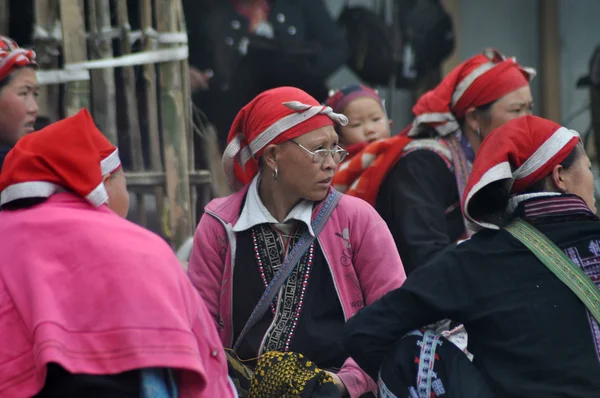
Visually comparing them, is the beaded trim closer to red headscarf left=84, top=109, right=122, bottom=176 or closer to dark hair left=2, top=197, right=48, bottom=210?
red headscarf left=84, top=109, right=122, bottom=176

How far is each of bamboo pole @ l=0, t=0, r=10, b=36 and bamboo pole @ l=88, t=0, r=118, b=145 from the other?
16.4 inches

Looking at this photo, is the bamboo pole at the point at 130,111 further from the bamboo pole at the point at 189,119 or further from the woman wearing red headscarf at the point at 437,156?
the woman wearing red headscarf at the point at 437,156

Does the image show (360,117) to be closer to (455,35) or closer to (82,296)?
(455,35)

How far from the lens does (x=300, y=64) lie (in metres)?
6.23

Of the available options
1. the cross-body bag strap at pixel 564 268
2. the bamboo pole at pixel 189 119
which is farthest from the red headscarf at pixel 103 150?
the bamboo pole at pixel 189 119

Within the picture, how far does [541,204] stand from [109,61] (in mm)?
2846

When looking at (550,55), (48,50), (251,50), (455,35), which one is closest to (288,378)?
(48,50)

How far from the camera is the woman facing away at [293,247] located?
3699mm

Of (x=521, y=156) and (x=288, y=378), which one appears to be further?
(x=288, y=378)

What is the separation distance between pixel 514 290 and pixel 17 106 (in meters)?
2.59

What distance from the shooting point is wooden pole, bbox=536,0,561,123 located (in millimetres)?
7773

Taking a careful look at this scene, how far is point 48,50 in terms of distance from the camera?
5125 mm

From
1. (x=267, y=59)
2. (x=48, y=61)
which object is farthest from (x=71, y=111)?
(x=267, y=59)

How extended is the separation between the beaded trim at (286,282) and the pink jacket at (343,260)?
0.32ft
